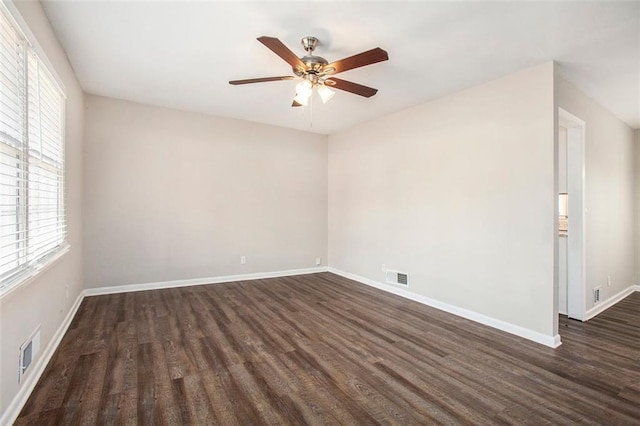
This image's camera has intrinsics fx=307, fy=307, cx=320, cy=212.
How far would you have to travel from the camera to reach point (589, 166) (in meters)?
3.69

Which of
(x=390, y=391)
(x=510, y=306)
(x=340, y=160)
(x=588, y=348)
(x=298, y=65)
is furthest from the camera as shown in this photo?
(x=340, y=160)

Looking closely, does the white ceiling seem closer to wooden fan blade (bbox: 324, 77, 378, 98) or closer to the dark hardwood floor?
wooden fan blade (bbox: 324, 77, 378, 98)

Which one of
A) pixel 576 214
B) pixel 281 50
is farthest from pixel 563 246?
pixel 281 50

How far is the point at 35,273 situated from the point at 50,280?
0.60m

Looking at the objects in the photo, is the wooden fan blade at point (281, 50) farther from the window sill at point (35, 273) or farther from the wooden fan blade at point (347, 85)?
the window sill at point (35, 273)

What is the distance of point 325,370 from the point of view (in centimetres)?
240

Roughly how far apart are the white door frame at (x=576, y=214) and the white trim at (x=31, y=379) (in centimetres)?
506

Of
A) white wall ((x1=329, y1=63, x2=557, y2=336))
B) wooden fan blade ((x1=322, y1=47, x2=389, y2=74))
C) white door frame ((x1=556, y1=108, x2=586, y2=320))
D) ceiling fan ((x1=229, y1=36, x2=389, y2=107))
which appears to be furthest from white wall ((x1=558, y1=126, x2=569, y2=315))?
wooden fan blade ((x1=322, y1=47, x2=389, y2=74))

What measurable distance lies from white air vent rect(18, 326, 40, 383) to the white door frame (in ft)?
16.8

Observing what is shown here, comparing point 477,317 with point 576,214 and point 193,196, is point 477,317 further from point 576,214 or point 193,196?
point 193,196

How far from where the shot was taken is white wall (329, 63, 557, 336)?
9.79ft

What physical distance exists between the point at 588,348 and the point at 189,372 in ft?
11.5

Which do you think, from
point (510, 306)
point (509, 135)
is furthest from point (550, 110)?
point (510, 306)

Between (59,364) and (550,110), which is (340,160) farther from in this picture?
(59,364)
